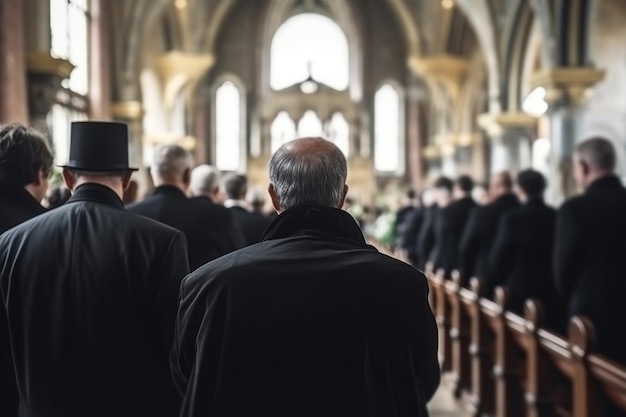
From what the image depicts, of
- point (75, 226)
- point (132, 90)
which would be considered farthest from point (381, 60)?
point (75, 226)

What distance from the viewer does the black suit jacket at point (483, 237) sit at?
7703 millimetres

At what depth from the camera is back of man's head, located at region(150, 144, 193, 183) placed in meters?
4.70

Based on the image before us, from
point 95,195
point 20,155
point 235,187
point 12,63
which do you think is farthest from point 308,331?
point 12,63

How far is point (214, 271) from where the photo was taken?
229 cm

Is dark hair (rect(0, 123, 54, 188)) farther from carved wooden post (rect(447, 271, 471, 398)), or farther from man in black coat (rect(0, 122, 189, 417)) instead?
carved wooden post (rect(447, 271, 471, 398))

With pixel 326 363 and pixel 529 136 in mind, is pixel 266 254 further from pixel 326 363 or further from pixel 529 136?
pixel 529 136

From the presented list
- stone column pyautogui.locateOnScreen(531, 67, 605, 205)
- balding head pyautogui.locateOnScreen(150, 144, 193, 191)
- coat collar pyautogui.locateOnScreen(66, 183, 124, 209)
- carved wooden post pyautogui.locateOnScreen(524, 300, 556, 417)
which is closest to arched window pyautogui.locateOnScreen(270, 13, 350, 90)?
stone column pyautogui.locateOnScreen(531, 67, 605, 205)

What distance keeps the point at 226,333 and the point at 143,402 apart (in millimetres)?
1018

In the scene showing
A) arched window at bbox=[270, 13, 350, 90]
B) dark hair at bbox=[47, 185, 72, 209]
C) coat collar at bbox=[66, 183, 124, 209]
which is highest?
arched window at bbox=[270, 13, 350, 90]

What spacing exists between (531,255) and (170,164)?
3.11 m

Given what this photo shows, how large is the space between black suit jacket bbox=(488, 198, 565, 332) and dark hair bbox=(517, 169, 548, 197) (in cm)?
8

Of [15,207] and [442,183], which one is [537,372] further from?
[442,183]

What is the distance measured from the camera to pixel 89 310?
10.1 ft

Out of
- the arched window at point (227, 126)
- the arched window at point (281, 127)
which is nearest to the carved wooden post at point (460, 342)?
the arched window at point (281, 127)
